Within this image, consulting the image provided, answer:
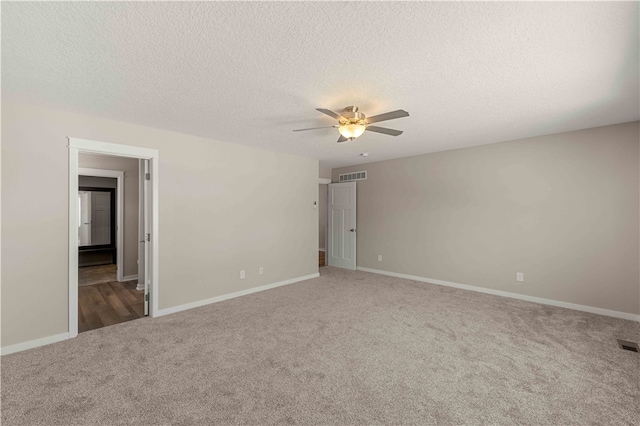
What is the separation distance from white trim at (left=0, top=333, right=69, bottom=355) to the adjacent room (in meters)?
0.02

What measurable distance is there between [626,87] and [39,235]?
222 inches

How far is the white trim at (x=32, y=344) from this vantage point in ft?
8.70

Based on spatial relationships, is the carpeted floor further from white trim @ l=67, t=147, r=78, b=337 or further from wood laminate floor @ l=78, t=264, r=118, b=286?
wood laminate floor @ l=78, t=264, r=118, b=286

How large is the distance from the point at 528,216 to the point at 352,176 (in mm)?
3462

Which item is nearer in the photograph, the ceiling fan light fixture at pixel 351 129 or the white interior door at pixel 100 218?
the ceiling fan light fixture at pixel 351 129

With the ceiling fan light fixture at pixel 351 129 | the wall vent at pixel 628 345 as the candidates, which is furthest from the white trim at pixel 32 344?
the wall vent at pixel 628 345

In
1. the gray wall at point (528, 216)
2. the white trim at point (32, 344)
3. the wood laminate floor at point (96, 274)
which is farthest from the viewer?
the wood laminate floor at point (96, 274)

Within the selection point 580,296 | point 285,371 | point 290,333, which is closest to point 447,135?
point 580,296

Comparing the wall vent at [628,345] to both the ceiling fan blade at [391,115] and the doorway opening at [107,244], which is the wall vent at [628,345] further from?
the doorway opening at [107,244]

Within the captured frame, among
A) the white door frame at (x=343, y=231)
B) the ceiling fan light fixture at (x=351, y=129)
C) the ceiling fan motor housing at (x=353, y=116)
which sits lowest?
the white door frame at (x=343, y=231)

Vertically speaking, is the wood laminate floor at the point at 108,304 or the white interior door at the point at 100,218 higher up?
the white interior door at the point at 100,218

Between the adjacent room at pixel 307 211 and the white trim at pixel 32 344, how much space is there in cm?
2

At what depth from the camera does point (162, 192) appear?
144 inches

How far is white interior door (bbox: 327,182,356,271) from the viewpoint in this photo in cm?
647
